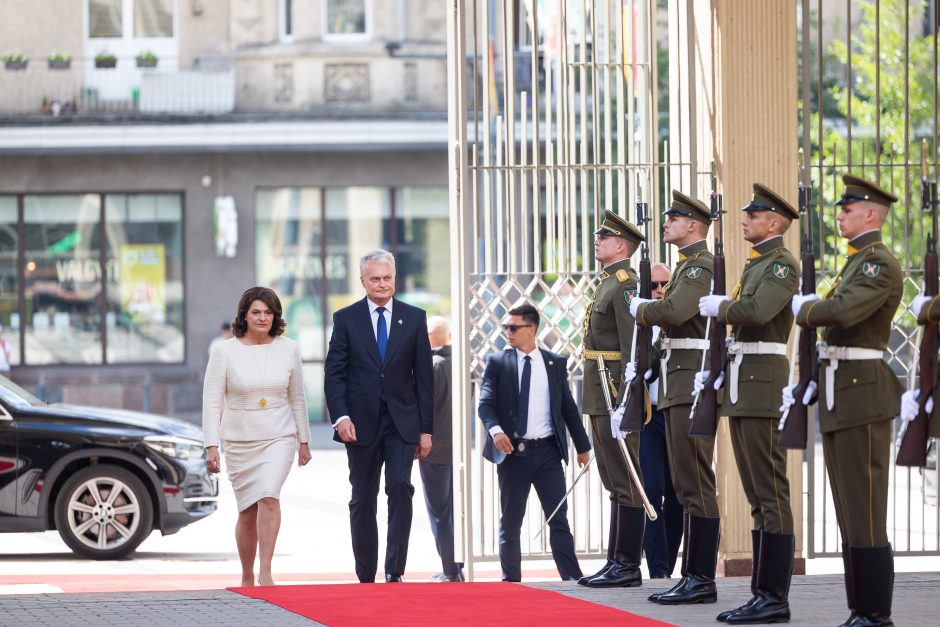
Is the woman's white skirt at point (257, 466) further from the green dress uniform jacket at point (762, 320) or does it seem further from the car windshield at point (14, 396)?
the car windshield at point (14, 396)

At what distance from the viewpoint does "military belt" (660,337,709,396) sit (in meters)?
8.23

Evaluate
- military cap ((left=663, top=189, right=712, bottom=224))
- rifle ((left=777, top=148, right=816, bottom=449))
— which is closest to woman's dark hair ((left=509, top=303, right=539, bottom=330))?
military cap ((left=663, top=189, right=712, bottom=224))

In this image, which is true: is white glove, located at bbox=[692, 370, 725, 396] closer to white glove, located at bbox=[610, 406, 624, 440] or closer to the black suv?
white glove, located at bbox=[610, 406, 624, 440]

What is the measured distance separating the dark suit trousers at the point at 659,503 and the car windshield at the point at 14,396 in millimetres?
4872

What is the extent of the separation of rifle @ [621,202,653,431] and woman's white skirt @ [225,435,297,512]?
6.44 ft

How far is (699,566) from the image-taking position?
811 centimetres

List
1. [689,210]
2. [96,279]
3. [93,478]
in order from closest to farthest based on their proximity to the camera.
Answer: [689,210] < [93,478] < [96,279]

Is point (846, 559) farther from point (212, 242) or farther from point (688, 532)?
point (212, 242)

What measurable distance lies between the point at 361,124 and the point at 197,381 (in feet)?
15.4

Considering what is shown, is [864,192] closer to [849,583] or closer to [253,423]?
[849,583]

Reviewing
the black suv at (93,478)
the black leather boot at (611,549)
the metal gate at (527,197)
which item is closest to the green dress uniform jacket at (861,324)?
the black leather boot at (611,549)

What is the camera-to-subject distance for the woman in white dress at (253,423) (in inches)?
360

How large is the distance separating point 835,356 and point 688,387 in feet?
3.66

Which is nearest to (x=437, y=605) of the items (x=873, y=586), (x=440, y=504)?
(x=873, y=586)
